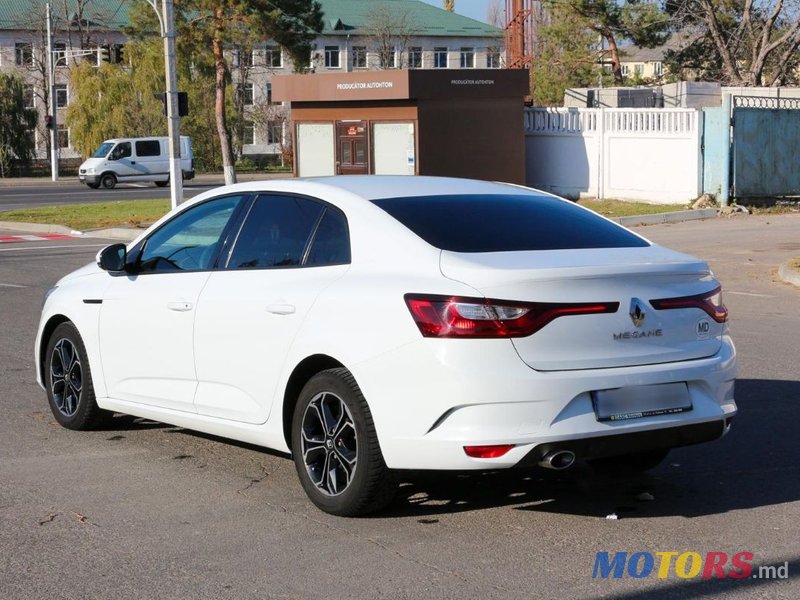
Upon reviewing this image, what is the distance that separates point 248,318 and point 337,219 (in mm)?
700

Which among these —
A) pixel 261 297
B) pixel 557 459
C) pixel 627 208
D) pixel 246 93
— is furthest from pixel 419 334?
pixel 246 93

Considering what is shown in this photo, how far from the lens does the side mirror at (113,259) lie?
24.0ft

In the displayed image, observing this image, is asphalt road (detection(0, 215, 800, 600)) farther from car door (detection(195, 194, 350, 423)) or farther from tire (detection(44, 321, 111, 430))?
car door (detection(195, 194, 350, 423))

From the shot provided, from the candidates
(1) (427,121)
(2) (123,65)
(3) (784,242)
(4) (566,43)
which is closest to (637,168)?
(1) (427,121)

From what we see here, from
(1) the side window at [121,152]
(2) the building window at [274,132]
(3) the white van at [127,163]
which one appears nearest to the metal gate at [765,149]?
(3) the white van at [127,163]

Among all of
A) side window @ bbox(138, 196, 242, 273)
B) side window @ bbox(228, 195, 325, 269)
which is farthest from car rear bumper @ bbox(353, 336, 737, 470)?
side window @ bbox(138, 196, 242, 273)

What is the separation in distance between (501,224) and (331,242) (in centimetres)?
87

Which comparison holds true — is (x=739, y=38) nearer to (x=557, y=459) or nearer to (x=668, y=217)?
(x=668, y=217)

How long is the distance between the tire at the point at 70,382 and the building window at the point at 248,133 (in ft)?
229

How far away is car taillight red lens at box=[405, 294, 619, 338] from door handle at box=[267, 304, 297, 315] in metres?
0.87

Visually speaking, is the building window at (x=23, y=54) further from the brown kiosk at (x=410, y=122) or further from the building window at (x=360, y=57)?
the brown kiosk at (x=410, y=122)

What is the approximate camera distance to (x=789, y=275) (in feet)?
51.8

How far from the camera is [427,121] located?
33.2 m

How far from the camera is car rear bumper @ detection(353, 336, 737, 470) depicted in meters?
5.23
